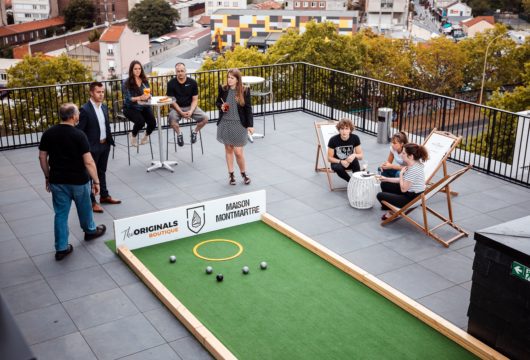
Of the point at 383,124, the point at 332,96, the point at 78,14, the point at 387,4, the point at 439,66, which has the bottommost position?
the point at 439,66

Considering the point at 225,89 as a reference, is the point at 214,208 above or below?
below

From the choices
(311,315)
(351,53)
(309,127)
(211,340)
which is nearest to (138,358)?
(211,340)

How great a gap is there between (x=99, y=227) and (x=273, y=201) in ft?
8.35

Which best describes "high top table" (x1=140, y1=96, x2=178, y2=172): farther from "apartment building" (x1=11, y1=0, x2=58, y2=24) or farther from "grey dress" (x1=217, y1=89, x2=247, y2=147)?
"apartment building" (x1=11, y1=0, x2=58, y2=24)

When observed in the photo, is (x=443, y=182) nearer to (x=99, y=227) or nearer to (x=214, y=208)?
(x=214, y=208)

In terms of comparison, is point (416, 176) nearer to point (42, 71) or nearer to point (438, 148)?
point (438, 148)

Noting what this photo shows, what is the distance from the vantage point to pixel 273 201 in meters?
8.70

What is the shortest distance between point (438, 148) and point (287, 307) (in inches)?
168

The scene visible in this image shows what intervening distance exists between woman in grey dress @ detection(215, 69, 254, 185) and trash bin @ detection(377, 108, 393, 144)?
11.4 feet

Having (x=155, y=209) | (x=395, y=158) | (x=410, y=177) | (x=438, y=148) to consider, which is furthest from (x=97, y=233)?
(x=438, y=148)

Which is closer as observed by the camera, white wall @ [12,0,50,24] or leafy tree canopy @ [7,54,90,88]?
leafy tree canopy @ [7,54,90,88]

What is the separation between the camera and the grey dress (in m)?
8.98

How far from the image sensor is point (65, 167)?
6.59 meters

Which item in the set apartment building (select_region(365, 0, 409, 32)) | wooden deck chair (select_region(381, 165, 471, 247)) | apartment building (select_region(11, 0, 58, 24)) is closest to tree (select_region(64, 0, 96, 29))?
apartment building (select_region(11, 0, 58, 24))
